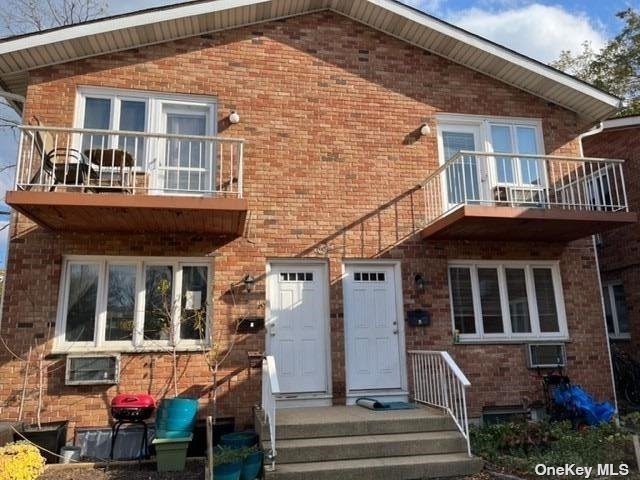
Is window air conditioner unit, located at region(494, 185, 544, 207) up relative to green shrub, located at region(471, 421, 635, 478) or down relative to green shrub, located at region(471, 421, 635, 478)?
up

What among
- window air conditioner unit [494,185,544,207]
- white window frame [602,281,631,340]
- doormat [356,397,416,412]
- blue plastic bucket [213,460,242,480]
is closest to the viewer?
blue plastic bucket [213,460,242,480]

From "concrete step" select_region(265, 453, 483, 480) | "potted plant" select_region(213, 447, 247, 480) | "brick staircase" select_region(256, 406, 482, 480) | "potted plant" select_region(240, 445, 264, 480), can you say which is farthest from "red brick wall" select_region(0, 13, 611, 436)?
"concrete step" select_region(265, 453, 483, 480)

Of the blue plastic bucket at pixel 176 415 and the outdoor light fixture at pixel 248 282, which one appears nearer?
the blue plastic bucket at pixel 176 415

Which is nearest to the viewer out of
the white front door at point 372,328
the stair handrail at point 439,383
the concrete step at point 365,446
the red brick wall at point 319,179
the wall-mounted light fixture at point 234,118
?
the concrete step at point 365,446

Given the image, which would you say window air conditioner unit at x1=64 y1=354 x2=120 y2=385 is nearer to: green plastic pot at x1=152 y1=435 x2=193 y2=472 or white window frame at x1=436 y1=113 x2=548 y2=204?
green plastic pot at x1=152 y1=435 x2=193 y2=472

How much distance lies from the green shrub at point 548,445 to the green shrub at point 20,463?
17.9 feet

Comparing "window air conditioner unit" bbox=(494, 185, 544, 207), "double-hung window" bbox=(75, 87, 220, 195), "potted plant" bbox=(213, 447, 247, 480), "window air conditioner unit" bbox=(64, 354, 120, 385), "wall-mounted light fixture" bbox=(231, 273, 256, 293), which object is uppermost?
"double-hung window" bbox=(75, 87, 220, 195)

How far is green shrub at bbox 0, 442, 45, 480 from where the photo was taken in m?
5.54

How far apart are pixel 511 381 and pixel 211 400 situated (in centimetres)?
502

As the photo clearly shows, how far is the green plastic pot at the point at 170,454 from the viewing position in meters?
A: 6.51

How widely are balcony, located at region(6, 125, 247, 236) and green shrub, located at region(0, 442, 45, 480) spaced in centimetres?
299

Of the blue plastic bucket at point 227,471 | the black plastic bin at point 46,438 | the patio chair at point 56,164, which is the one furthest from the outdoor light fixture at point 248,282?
the black plastic bin at point 46,438

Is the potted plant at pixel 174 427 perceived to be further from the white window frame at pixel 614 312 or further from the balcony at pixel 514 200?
the white window frame at pixel 614 312

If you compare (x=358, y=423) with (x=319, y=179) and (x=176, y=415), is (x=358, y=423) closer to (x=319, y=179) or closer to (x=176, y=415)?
(x=176, y=415)
